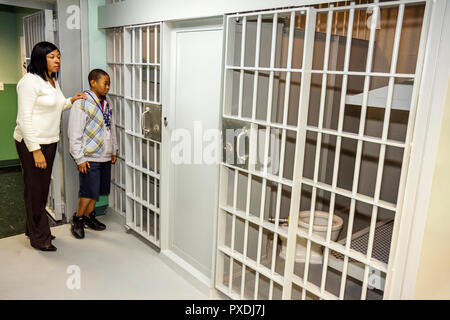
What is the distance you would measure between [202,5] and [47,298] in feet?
7.17

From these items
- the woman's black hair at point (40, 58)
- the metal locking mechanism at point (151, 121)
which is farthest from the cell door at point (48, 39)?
the metal locking mechanism at point (151, 121)

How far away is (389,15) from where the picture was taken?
352 centimetres

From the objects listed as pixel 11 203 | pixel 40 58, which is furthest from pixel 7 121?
pixel 40 58

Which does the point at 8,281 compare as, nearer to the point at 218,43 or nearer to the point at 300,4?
the point at 218,43

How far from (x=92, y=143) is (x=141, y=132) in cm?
43

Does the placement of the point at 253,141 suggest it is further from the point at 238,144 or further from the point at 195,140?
the point at 195,140

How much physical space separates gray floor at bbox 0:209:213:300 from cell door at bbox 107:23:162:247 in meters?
0.23

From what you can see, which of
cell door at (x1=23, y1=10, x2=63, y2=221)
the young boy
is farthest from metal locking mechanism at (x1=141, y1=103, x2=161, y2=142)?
cell door at (x1=23, y1=10, x2=63, y2=221)

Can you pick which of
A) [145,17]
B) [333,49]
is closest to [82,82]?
[145,17]

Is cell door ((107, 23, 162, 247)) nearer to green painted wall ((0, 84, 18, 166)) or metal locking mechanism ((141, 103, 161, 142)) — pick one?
metal locking mechanism ((141, 103, 161, 142))

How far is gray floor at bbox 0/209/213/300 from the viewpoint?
2.59 meters

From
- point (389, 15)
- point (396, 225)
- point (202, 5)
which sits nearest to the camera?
point (396, 225)

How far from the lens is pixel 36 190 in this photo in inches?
117

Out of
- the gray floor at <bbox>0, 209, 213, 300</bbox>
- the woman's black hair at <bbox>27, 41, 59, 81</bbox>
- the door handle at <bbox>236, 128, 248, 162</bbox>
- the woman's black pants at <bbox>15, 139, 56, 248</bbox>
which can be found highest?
the woman's black hair at <bbox>27, 41, 59, 81</bbox>
